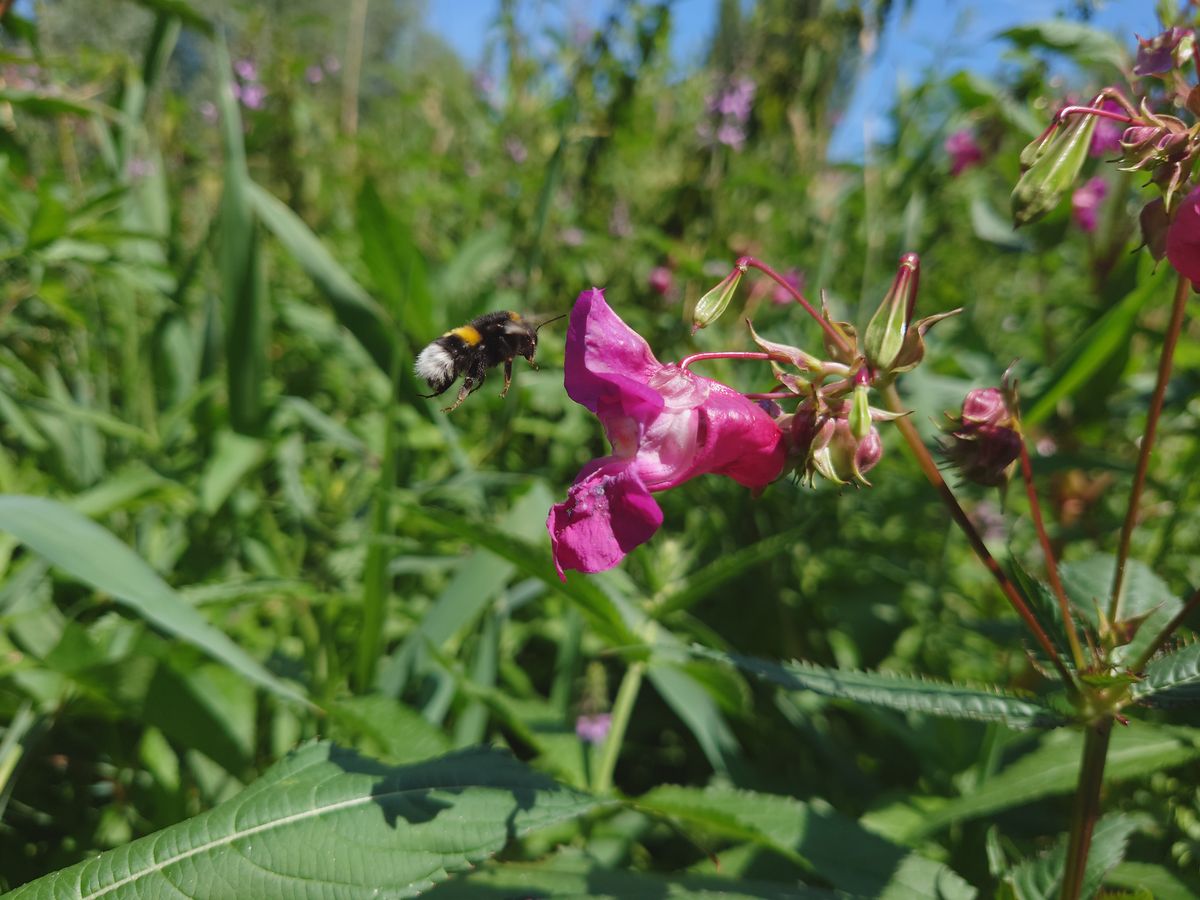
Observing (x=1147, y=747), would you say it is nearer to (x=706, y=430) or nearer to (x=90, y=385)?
(x=706, y=430)

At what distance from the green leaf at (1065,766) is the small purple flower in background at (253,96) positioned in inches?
124

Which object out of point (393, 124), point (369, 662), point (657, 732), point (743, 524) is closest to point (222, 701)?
point (369, 662)

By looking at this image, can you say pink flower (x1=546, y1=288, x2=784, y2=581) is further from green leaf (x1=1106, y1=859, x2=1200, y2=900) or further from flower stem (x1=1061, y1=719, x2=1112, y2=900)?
green leaf (x1=1106, y1=859, x2=1200, y2=900)

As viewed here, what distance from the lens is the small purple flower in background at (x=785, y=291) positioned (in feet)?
9.05

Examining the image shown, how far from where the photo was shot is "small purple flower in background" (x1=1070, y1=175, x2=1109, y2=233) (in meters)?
2.70

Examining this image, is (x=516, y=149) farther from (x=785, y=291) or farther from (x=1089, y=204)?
(x=1089, y=204)

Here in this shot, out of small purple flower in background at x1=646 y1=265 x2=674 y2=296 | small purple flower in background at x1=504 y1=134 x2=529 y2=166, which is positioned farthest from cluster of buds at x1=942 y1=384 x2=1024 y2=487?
small purple flower in background at x1=504 y1=134 x2=529 y2=166

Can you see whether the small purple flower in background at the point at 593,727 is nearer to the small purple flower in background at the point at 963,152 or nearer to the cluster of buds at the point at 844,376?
the cluster of buds at the point at 844,376

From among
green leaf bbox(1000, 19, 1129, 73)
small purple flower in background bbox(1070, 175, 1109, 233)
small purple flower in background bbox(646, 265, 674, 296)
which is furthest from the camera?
small purple flower in background bbox(646, 265, 674, 296)

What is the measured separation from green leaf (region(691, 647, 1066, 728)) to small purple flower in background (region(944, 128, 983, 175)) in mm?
2659

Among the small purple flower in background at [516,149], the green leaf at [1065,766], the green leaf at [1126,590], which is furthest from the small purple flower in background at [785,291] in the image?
the green leaf at [1065,766]

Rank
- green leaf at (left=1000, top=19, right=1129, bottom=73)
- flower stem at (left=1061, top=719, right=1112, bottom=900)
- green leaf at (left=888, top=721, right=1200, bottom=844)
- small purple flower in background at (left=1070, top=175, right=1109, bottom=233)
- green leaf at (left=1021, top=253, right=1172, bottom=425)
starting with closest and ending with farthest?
flower stem at (left=1061, top=719, right=1112, bottom=900) → green leaf at (left=888, top=721, right=1200, bottom=844) → green leaf at (left=1021, top=253, right=1172, bottom=425) → green leaf at (left=1000, top=19, right=1129, bottom=73) → small purple flower in background at (left=1070, top=175, right=1109, bottom=233)

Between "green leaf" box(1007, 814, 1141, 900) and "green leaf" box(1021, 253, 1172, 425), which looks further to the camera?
"green leaf" box(1021, 253, 1172, 425)

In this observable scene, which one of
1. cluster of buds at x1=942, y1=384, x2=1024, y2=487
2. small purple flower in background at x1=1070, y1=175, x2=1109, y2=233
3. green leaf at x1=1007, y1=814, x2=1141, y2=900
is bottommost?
green leaf at x1=1007, y1=814, x2=1141, y2=900
